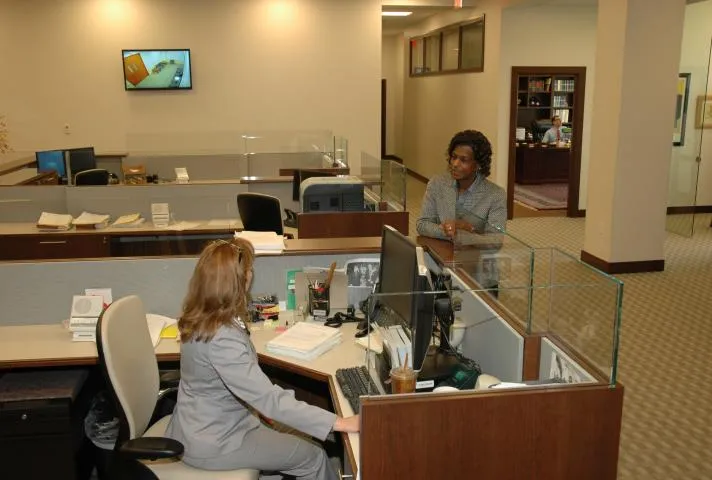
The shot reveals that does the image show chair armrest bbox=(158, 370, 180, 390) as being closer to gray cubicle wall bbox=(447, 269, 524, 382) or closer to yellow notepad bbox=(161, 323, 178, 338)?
yellow notepad bbox=(161, 323, 178, 338)

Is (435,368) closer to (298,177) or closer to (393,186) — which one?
(393,186)

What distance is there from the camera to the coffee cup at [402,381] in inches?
79.1

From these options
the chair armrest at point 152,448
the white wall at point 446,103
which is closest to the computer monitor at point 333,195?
the chair armrest at point 152,448

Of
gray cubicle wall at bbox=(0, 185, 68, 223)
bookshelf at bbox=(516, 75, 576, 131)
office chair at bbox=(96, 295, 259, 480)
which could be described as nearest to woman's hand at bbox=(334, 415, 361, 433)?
office chair at bbox=(96, 295, 259, 480)

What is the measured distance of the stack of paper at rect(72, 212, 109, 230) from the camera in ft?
17.4

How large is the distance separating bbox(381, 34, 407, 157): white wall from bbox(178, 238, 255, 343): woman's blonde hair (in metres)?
12.2

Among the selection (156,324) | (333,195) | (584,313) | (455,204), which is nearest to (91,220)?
(333,195)

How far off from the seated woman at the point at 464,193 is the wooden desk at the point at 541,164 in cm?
823

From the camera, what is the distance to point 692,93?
8617 mm

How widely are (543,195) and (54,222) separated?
25.0 ft

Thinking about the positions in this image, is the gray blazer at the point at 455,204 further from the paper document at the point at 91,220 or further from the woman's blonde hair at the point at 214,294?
the paper document at the point at 91,220

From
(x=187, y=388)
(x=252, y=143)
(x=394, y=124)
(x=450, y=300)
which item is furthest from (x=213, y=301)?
(x=394, y=124)

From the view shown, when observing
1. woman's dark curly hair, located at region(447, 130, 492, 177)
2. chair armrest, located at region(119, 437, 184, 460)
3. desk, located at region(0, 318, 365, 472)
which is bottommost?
chair armrest, located at region(119, 437, 184, 460)

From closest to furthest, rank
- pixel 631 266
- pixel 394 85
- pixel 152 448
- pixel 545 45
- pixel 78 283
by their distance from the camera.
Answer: pixel 152 448 → pixel 78 283 → pixel 631 266 → pixel 545 45 → pixel 394 85
